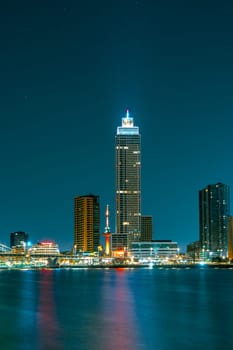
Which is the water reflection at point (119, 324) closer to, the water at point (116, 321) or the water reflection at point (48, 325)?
the water at point (116, 321)

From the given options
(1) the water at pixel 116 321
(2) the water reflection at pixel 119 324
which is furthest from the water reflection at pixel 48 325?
(2) the water reflection at pixel 119 324

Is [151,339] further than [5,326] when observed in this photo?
No

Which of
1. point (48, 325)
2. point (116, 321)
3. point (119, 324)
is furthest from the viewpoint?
point (116, 321)

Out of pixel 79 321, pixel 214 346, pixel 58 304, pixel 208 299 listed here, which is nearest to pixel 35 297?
pixel 58 304

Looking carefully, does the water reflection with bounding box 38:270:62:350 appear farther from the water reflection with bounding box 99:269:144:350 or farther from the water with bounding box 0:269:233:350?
the water reflection with bounding box 99:269:144:350

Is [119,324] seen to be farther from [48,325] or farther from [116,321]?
[48,325]

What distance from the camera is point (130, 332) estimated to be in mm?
44438

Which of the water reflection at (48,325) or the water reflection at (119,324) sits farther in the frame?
the water reflection at (48,325)

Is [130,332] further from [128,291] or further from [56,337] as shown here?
[128,291]

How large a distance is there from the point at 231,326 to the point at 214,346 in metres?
A: 8.83

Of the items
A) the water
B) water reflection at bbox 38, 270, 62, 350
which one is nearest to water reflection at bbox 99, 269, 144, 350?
the water

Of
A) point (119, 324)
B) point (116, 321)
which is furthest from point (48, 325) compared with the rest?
point (116, 321)

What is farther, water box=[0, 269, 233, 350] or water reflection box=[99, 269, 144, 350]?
water box=[0, 269, 233, 350]

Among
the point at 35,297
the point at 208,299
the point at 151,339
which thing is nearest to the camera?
the point at 151,339
